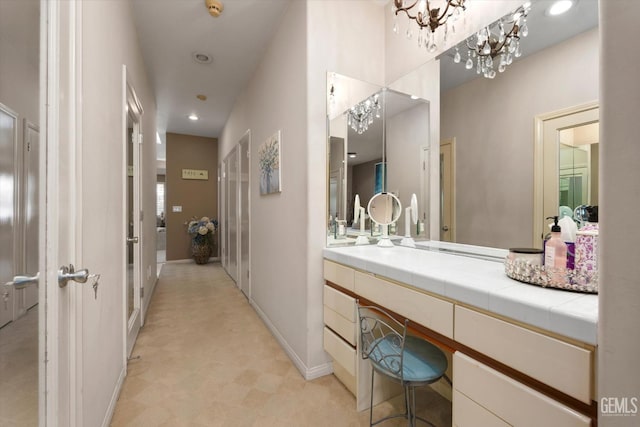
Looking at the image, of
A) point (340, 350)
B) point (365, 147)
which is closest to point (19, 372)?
point (340, 350)

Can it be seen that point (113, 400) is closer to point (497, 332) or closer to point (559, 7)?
point (497, 332)

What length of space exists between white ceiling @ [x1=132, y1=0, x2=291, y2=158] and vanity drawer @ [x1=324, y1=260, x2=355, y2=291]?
204cm

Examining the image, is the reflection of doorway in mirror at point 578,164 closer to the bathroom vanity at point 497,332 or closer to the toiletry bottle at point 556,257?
the toiletry bottle at point 556,257

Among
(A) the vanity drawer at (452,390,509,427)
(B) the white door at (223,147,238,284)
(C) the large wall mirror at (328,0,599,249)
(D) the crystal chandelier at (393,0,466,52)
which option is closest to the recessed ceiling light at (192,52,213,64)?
(B) the white door at (223,147,238,284)

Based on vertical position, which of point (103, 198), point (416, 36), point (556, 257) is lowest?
point (556, 257)

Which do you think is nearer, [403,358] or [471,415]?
[471,415]

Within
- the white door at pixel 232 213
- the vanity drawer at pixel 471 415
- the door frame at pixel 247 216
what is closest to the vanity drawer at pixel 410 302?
the vanity drawer at pixel 471 415

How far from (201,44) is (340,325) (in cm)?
282

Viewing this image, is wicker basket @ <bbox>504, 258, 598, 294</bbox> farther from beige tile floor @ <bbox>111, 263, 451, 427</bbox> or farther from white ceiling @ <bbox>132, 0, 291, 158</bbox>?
white ceiling @ <bbox>132, 0, 291, 158</bbox>

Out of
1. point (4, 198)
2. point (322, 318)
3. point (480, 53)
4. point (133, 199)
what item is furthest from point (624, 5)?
point (133, 199)

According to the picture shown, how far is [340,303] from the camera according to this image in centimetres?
170

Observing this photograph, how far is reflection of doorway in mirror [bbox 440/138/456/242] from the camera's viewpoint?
156cm

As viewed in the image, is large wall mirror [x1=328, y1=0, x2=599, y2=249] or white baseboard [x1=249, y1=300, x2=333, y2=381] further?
white baseboard [x1=249, y1=300, x2=333, y2=381]

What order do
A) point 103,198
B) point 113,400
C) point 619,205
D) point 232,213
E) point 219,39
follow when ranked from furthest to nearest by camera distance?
point 232,213, point 219,39, point 113,400, point 103,198, point 619,205
